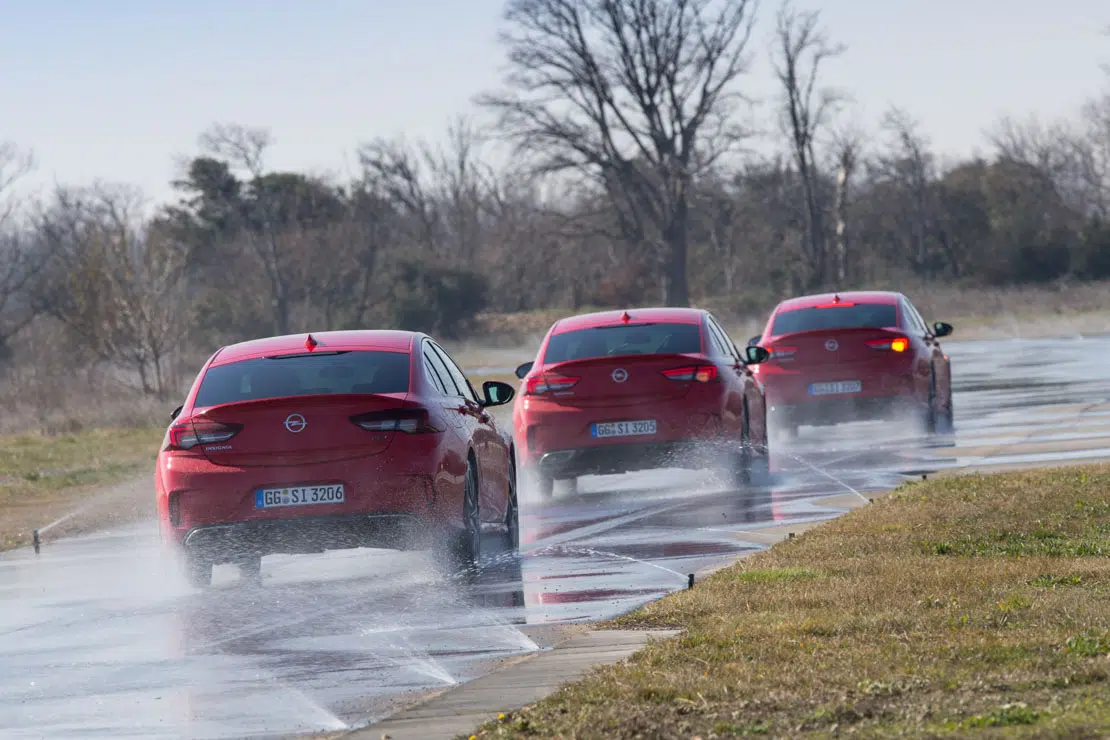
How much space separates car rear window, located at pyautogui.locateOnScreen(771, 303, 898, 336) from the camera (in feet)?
71.7

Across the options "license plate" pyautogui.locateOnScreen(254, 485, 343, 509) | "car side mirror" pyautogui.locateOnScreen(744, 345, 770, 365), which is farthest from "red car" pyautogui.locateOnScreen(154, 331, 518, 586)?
"car side mirror" pyautogui.locateOnScreen(744, 345, 770, 365)

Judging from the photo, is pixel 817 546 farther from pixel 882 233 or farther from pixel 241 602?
pixel 882 233

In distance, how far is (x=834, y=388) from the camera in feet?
70.2

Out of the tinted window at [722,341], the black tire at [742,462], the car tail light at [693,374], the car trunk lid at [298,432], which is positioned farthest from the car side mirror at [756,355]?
the car trunk lid at [298,432]

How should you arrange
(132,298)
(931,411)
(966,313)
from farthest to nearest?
1. (966,313)
2. (132,298)
3. (931,411)

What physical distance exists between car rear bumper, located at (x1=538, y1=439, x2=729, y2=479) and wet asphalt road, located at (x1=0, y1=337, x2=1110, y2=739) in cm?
30

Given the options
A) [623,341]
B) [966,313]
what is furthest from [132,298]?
→ [966,313]

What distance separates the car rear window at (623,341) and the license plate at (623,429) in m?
0.68

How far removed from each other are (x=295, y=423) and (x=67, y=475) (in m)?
12.6

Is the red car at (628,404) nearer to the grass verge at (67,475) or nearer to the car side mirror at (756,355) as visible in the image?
the car side mirror at (756,355)

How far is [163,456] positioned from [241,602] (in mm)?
1099

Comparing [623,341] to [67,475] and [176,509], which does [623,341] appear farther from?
[67,475]

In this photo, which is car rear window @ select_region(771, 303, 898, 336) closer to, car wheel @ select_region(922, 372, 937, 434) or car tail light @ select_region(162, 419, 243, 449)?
car wheel @ select_region(922, 372, 937, 434)

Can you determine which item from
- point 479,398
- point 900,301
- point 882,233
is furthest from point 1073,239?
point 479,398
